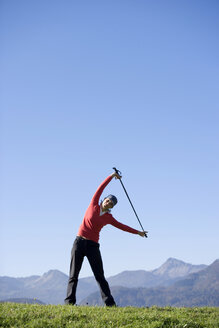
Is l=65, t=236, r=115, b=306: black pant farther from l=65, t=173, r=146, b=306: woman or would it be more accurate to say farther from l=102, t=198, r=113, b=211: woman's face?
l=102, t=198, r=113, b=211: woman's face

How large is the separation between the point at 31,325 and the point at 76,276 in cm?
294

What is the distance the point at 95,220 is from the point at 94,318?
10.1 feet

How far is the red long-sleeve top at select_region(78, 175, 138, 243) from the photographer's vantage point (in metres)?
11.7

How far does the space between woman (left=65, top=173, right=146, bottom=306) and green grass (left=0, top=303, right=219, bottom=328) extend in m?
0.91

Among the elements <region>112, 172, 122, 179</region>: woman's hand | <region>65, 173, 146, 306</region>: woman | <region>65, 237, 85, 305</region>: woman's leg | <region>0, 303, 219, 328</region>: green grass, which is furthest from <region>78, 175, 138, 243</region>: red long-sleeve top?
<region>0, 303, 219, 328</region>: green grass

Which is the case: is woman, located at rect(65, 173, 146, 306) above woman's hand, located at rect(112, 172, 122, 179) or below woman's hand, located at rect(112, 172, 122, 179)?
below

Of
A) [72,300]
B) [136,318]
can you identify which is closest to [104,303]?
[72,300]

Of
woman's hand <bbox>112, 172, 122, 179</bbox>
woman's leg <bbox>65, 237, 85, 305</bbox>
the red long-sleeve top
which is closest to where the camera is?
woman's leg <bbox>65, 237, 85, 305</bbox>

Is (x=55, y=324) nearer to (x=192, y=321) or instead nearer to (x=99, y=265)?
(x=99, y=265)

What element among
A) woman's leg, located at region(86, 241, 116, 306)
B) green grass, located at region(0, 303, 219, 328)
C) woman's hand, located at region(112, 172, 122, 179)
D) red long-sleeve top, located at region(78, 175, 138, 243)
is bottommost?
green grass, located at region(0, 303, 219, 328)

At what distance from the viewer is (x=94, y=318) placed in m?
9.59

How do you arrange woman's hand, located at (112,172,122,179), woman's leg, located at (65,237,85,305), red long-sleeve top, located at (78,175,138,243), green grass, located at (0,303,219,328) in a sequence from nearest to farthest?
green grass, located at (0,303,219,328) → woman's leg, located at (65,237,85,305) → red long-sleeve top, located at (78,175,138,243) → woman's hand, located at (112,172,122,179)

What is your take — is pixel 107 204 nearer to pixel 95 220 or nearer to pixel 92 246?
A: pixel 95 220

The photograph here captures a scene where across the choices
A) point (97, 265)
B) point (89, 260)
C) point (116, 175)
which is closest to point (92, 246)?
point (89, 260)
